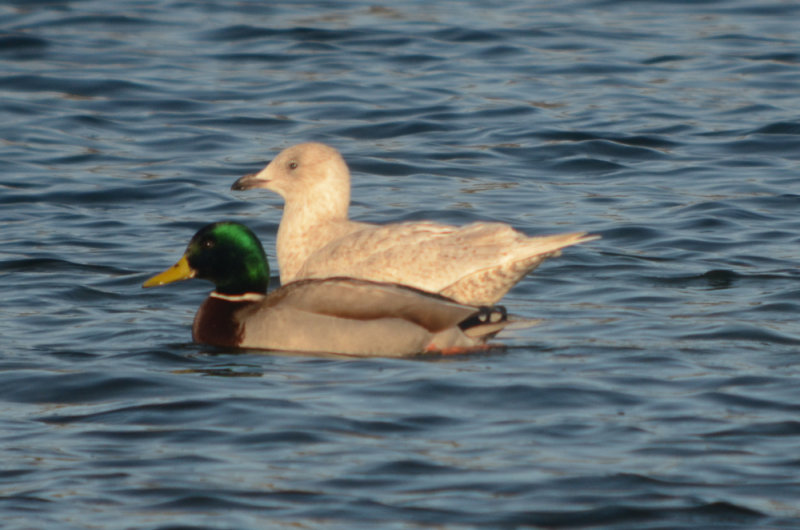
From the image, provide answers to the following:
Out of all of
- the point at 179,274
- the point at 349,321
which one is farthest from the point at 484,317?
the point at 179,274

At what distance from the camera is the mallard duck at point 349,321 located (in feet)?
29.6

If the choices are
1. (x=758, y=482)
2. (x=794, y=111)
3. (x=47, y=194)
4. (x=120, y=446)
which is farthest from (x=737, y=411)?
(x=794, y=111)

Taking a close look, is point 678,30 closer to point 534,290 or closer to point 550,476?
point 534,290

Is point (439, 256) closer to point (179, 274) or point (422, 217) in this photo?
point (179, 274)

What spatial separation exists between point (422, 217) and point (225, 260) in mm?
3276

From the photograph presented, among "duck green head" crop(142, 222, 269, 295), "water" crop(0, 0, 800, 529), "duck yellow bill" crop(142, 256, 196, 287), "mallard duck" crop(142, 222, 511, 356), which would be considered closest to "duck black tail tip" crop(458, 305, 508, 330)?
"mallard duck" crop(142, 222, 511, 356)

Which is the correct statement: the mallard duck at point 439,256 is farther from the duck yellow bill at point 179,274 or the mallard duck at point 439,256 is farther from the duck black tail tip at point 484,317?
the duck yellow bill at point 179,274

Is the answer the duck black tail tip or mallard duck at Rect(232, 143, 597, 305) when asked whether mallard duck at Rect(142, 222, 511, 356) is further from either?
mallard duck at Rect(232, 143, 597, 305)

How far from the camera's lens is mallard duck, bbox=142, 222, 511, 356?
29.6ft

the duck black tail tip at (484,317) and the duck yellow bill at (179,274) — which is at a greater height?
the duck yellow bill at (179,274)

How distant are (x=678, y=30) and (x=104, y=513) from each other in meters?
15.0

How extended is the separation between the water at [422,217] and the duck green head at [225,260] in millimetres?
447

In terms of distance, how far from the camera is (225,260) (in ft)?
32.0

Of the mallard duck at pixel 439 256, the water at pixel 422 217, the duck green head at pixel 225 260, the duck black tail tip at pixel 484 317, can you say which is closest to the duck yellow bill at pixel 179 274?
the duck green head at pixel 225 260
